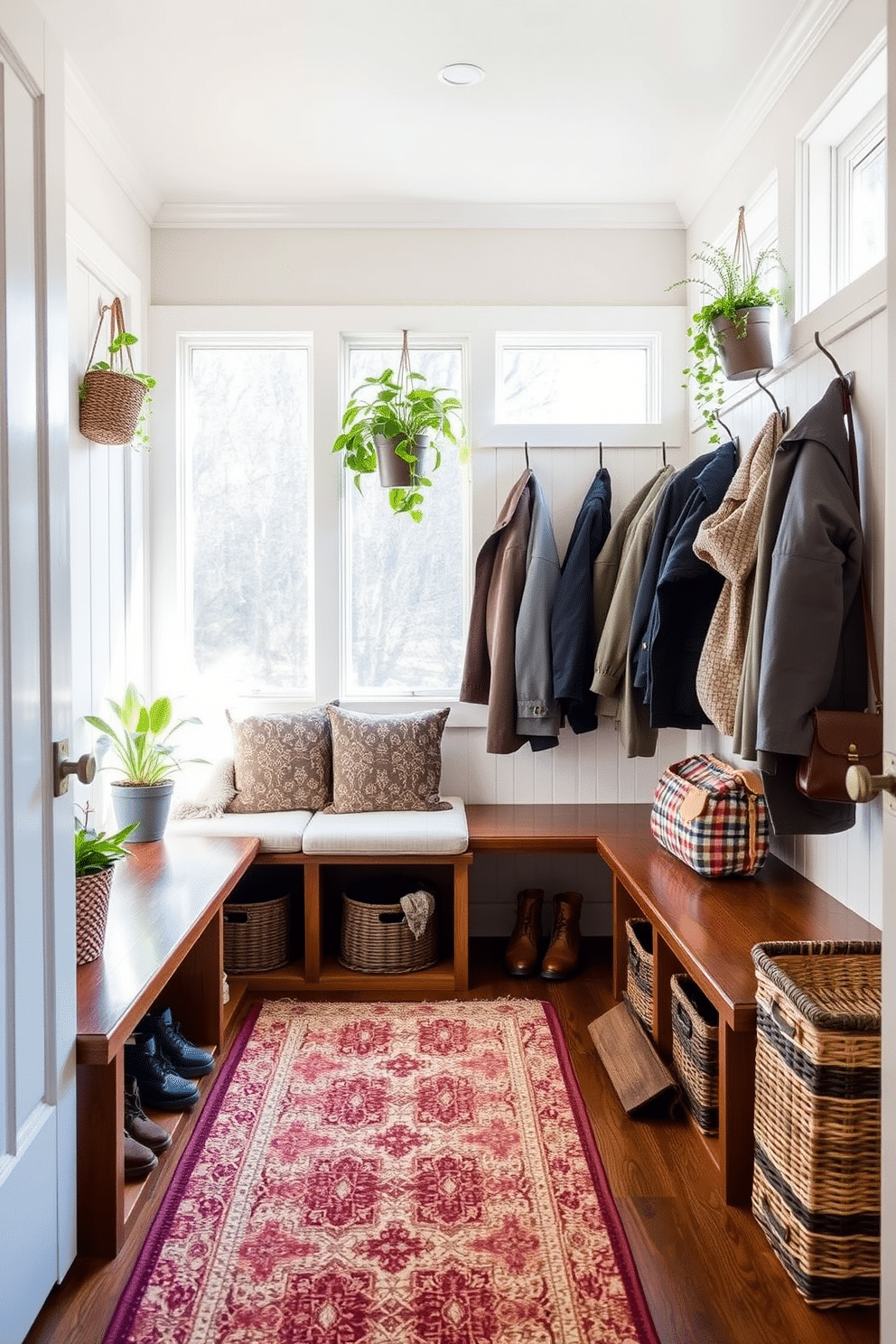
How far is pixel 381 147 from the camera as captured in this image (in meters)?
3.29

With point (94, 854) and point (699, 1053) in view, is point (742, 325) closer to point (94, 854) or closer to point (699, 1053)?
point (699, 1053)

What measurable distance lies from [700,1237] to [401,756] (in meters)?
1.92

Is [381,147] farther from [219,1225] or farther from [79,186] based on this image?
[219,1225]

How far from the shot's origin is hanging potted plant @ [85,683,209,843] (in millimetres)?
3082

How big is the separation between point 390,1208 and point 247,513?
2609mm

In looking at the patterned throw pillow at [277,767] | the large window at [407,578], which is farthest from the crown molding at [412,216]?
the patterned throw pillow at [277,767]

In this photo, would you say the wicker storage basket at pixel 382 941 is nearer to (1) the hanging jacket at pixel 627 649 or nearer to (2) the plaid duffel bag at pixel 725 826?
(1) the hanging jacket at pixel 627 649

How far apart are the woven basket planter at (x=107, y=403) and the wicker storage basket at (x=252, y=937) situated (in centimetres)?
161

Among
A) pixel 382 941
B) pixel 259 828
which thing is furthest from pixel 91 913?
pixel 382 941

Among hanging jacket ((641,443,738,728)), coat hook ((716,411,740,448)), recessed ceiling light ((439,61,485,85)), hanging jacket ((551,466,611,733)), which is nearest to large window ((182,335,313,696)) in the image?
hanging jacket ((551,466,611,733))

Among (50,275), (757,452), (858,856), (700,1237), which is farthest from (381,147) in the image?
(700,1237)

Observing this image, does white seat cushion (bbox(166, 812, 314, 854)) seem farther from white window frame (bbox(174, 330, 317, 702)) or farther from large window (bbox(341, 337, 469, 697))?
large window (bbox(341, 337, 469, 697))

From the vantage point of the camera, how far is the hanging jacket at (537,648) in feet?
11.7

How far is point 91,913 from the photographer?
220cm
